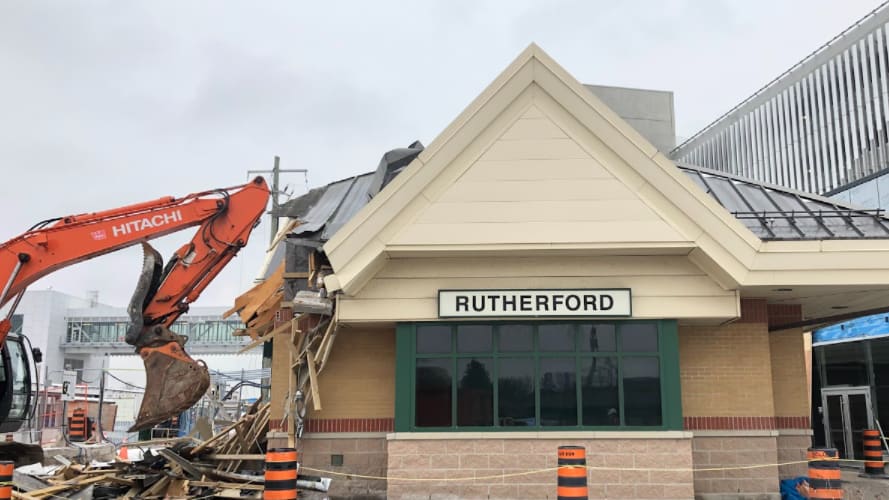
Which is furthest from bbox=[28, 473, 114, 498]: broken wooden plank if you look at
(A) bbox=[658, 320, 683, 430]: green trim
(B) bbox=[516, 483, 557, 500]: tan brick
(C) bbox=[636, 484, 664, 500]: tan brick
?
(A) bbox=[658, 320, 683, 430]: green trim

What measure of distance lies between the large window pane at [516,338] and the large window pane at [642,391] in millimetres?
1671

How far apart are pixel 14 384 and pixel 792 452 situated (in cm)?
1623

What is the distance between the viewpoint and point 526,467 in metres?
12.9

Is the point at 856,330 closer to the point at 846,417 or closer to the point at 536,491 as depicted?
the point at 846,417

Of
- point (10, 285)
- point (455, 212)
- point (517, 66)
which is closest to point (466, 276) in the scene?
point (455, 212)

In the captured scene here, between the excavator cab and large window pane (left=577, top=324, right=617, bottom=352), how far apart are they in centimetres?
1134

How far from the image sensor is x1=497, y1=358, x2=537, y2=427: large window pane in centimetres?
1312

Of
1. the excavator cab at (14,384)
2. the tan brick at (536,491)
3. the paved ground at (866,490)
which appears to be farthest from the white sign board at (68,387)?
the paved ground at (866,490)

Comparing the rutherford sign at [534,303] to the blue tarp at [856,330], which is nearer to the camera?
the rutherford sign at [534,303]

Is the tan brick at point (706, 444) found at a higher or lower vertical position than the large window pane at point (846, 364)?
lower

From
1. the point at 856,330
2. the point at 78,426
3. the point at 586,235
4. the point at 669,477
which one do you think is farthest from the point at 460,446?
the point at 78,426

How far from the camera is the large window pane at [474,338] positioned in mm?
13406

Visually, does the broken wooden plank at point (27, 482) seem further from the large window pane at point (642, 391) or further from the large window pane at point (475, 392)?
the large window pane at point (642, 391)

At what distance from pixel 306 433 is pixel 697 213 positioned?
7999mm
